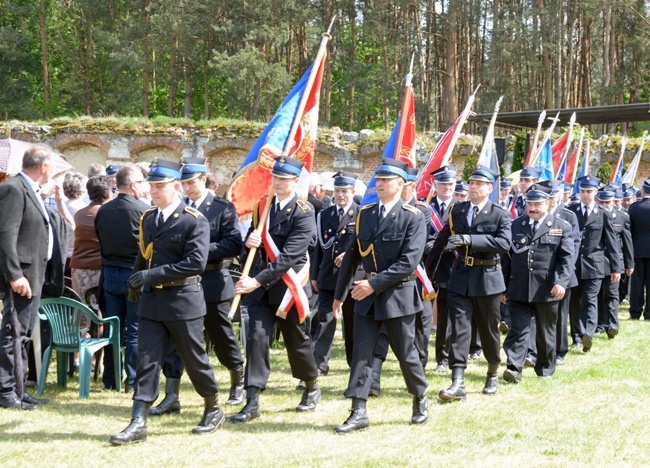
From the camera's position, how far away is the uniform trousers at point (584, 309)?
365 inches

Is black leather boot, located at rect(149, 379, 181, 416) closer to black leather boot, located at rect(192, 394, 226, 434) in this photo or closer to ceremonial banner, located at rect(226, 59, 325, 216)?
black leather boot, located at rect(192, 394, 226, 434)

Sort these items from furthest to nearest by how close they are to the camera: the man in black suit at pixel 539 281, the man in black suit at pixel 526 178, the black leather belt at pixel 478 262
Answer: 1. the man in black suit at pixel 526 178
2. the man in black suit at pixel 539 281
3. the black leather belt at pixel 478 262

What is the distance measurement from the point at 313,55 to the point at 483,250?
3171 centimetres

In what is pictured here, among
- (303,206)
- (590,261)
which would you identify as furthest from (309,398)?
(590,261)

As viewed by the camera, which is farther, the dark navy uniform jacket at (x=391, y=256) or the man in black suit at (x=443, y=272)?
the man in black suit at (x=443, y=272)

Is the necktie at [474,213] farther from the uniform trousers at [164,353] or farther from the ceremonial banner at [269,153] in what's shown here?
the uniform trousers at [164,353]

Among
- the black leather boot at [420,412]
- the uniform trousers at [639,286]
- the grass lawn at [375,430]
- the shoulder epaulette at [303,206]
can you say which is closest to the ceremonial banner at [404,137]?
the shoulder epaulette at [303,206]

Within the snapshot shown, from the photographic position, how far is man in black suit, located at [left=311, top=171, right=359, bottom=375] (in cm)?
768

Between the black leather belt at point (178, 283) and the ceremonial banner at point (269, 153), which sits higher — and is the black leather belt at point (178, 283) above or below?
below

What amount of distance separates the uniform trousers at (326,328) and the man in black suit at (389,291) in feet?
5.56

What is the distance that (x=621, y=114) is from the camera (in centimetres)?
2227

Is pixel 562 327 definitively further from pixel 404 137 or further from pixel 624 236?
pixel 624 236

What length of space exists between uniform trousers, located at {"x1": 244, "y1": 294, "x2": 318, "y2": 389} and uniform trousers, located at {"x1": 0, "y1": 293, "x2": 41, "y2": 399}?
5.57ft

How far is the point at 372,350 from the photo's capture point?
230 inches
